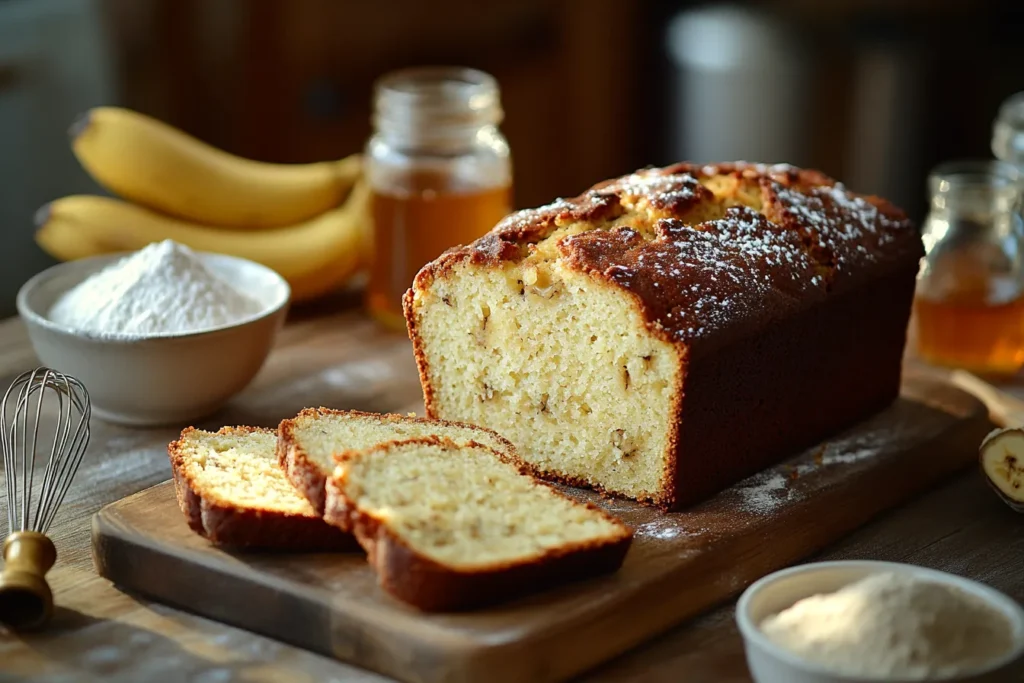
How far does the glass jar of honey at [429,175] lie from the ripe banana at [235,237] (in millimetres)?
178

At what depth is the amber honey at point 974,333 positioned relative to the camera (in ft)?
11.7

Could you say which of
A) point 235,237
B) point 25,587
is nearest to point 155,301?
point 235,237

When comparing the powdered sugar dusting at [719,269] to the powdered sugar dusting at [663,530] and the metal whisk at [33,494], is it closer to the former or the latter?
the powdered sugar dusting at [663,530]

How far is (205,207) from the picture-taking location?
12.9 feet

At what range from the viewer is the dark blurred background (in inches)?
A: 206

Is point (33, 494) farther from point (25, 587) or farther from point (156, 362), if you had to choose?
point (25, 587)

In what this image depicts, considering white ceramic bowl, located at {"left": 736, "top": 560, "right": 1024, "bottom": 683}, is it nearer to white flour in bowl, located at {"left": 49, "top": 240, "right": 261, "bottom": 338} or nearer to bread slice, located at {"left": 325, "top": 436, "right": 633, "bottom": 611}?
bread slice, located at {"left": 325, "top": 436, "right": 633, "bottom": 611}

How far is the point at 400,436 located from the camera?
8.77 feet

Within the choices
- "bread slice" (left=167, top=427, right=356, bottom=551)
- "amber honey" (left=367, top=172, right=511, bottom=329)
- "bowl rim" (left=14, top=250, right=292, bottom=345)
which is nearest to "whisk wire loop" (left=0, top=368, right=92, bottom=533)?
"bowl rim" (left=14, top=250, right=292, bottom=345)

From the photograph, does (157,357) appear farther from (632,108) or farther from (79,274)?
(632,108)

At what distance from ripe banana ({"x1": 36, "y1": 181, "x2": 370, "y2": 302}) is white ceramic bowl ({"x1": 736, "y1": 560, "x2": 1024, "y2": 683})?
2199mm

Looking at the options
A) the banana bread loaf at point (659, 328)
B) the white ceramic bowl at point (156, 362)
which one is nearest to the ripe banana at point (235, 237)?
the white ceramic bowl at point (156, 362)

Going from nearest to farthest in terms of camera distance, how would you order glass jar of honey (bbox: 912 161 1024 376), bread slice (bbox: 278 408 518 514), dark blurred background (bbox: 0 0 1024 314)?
bread slice (bbox: 278 408 518 514) → glass jar of honey (bbox: 912 161 1024 376) → dark blurred background (bbox: 0 0 1024 314)

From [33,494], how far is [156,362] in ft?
1.36
